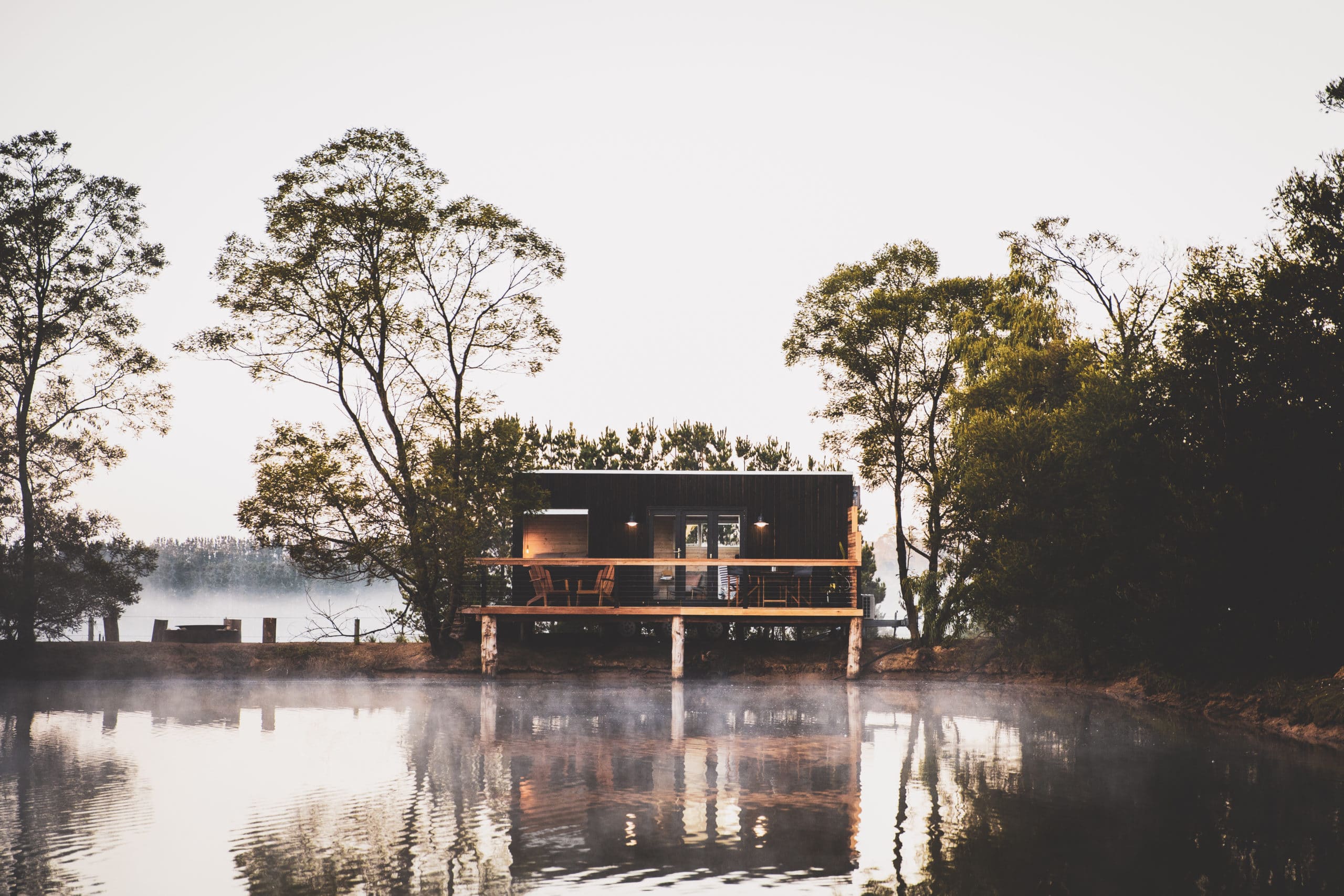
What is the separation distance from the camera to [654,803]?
9641mm

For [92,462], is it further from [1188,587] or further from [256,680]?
[1188,587]

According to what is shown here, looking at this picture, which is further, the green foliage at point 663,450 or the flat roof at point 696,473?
the green foliage at point 663,450

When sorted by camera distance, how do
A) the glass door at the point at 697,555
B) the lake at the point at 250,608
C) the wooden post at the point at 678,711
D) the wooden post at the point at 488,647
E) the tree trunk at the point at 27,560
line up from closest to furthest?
the wooden post at the point at 678,711 < the tree trunk at the point at 27,560 < the wooden post at the point at 488,647 < the glass door at the point at 697,555 < the lake at the point at 250,608

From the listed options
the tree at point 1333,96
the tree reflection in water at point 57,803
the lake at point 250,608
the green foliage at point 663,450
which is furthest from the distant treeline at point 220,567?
the tree at point 1333,96

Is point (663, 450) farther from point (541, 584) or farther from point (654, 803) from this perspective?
point (654, 803)

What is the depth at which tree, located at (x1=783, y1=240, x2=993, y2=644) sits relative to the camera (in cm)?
2500

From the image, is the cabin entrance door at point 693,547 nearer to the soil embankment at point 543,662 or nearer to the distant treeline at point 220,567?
the soil embankment at point 543,662

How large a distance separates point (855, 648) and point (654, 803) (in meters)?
14.4

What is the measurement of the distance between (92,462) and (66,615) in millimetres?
3404

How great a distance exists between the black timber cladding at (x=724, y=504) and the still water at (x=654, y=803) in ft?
24.6

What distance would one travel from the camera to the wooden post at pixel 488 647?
23.2 m

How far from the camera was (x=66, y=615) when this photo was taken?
22.1m

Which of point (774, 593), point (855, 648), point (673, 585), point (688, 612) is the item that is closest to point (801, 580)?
point (774, 593)

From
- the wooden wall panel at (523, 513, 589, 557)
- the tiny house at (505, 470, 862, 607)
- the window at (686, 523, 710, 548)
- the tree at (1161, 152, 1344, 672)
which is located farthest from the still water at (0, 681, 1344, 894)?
the wooden wall panel at (523, 513, 589, 557)
